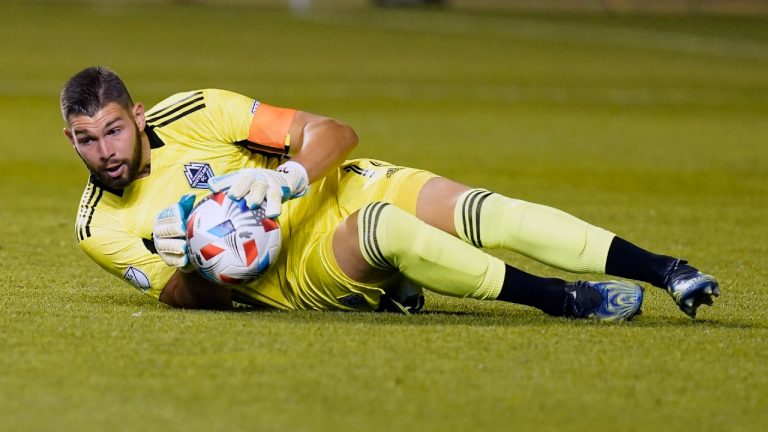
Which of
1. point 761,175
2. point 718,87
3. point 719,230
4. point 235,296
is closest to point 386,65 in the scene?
point 718,87

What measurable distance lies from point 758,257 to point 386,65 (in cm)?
1904

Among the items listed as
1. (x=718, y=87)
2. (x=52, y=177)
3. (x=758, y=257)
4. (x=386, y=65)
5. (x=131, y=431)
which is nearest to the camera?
(x=131, y=431)

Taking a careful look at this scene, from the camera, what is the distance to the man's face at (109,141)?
536cm

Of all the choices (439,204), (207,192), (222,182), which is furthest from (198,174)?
(439,204)

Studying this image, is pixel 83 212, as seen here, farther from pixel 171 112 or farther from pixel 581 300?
pixel 581 300

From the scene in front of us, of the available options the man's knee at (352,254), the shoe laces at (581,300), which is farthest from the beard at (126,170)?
the shoe laces at (581,300)

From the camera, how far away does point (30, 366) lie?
459 cm

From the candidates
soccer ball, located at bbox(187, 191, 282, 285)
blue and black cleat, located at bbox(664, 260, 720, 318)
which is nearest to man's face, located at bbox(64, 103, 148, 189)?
soccer ball, located at bbox(187, 191, 282, 285)

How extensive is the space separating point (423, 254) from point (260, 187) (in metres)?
0.65

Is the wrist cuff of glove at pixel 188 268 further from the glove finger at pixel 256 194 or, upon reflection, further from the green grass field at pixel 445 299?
the glove finger at pixel 256 194

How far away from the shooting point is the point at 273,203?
508 cm

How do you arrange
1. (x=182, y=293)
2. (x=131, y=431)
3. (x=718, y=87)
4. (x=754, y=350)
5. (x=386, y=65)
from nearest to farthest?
1. (x=131, y=431)
2. (x=754, y=350)
3. (x=182, y=293)
4. (x=718, y=87)
5. (x=386, y=65)

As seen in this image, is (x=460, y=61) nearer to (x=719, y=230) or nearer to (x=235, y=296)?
(x=719, y=230)

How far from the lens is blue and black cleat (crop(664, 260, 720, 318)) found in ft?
16.5
